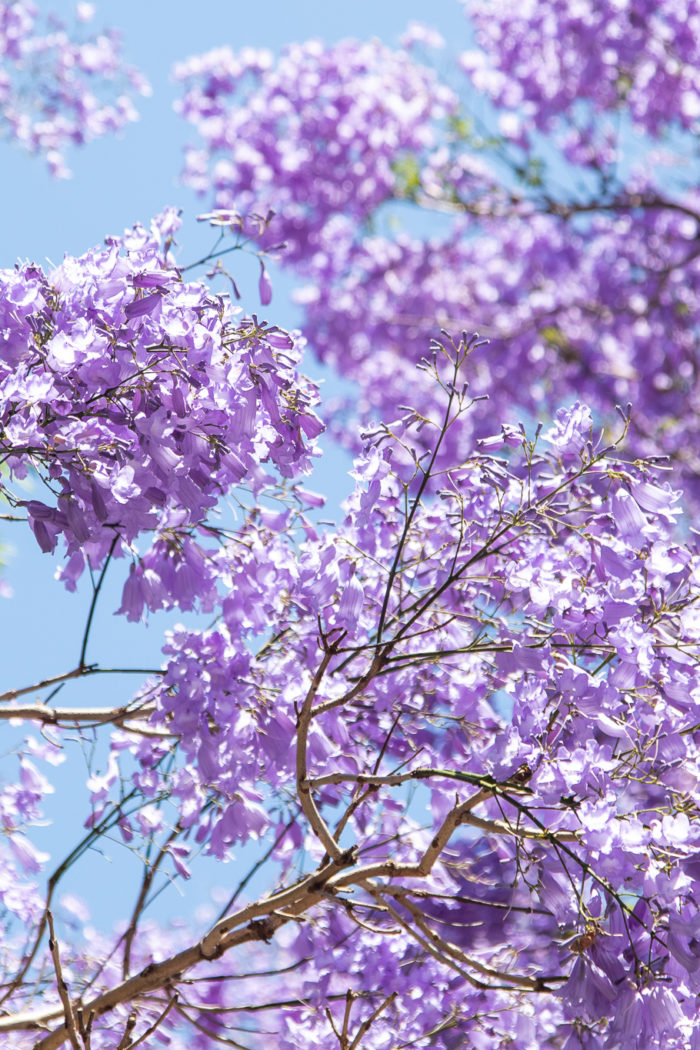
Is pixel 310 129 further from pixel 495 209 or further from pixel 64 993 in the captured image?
pixel 64 993

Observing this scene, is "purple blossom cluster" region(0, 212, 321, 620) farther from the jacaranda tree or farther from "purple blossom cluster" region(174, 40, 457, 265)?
"purple blossom cluster" region(174, 40, 457, 265)

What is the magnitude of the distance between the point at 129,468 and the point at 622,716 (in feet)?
3.62

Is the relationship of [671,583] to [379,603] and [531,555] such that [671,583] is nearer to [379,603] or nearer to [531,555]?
[531,555]

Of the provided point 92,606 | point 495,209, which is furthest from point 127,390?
point 495,209

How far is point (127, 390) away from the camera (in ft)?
7.41

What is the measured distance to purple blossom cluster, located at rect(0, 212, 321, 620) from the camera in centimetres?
214

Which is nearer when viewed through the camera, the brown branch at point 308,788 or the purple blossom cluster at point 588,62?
the brown branch at point 308,788

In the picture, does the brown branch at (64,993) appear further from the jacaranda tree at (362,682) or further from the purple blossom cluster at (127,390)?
the purple blossom cluster at (127,390)

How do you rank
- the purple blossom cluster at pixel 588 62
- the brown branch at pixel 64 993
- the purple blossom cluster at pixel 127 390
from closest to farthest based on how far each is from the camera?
the purple blossom cluster at pixel 127 390, the brown branch at pixel 64 993, the purple blossom cluster at pixel 588 62

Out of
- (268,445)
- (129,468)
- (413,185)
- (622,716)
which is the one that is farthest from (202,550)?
(413,185)

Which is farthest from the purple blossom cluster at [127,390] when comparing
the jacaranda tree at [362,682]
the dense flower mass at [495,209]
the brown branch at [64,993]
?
the dense flower mass at [495,209]

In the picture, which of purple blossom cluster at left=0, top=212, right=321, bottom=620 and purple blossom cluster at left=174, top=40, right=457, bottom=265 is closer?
purple blossom cluster at left=0, top=212, right=321, bottom=620

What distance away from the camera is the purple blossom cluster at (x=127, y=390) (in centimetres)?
214

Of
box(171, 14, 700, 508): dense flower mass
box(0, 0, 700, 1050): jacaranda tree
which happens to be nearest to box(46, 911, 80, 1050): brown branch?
box(0, 0, 700, 1050): jacaranda tree
